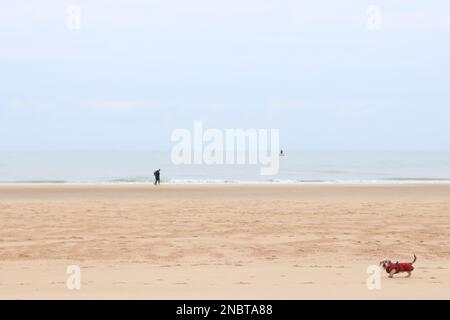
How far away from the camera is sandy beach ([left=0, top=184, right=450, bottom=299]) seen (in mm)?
9703

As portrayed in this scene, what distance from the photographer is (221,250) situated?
14.1 meters

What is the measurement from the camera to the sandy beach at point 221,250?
31.8ft

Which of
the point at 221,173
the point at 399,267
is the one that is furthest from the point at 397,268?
the point at 221,173

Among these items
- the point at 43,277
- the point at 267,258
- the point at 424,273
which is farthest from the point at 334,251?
the point at 43,277

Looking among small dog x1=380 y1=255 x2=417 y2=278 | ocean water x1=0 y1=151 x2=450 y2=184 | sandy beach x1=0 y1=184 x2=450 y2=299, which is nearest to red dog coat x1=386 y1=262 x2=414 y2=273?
small dog x1=380 y1=255 x2=417 y2=278

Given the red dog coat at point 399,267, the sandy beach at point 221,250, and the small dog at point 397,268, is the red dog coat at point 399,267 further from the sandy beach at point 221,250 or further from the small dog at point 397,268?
the sandy beach at point 221,250

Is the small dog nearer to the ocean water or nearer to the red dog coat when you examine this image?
the red dog coat

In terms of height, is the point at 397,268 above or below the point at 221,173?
below

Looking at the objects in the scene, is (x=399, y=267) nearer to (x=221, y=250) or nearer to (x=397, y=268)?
(x=397, y=268)

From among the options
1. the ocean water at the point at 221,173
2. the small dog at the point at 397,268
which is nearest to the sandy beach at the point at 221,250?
the small dog at the point at 397,268
